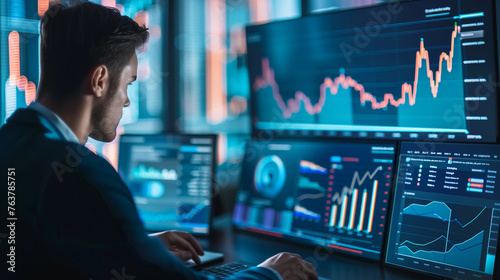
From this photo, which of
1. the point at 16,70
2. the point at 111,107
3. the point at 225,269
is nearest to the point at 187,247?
the point at 225,269

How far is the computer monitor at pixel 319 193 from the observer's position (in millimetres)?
1468

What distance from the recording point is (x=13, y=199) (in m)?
0.91

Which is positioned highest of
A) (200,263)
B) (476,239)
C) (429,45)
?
(429,45)

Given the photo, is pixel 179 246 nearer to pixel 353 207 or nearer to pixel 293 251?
pixel 293 251

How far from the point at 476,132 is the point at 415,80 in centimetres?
24

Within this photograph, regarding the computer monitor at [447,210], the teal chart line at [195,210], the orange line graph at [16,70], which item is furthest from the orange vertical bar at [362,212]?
the orange line graph at [16,70]

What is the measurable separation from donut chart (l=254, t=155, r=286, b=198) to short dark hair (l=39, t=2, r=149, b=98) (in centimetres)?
82

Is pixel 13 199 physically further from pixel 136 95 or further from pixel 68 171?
pixel 136 95

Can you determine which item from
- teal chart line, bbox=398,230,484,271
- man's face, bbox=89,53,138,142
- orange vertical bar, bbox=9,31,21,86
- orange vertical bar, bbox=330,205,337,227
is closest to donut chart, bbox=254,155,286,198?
orange vertical bar, bbox=330,205,337,227

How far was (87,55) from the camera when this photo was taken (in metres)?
1.02

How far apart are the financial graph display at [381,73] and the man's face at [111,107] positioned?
0.72 m

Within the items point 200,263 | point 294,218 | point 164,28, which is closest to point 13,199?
point 200,263

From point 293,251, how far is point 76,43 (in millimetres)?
947

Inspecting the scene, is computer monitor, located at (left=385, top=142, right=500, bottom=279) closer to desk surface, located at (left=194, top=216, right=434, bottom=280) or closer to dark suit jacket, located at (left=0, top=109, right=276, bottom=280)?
desk surface, located at (left=194, top=216, right=434, bottom=280)
